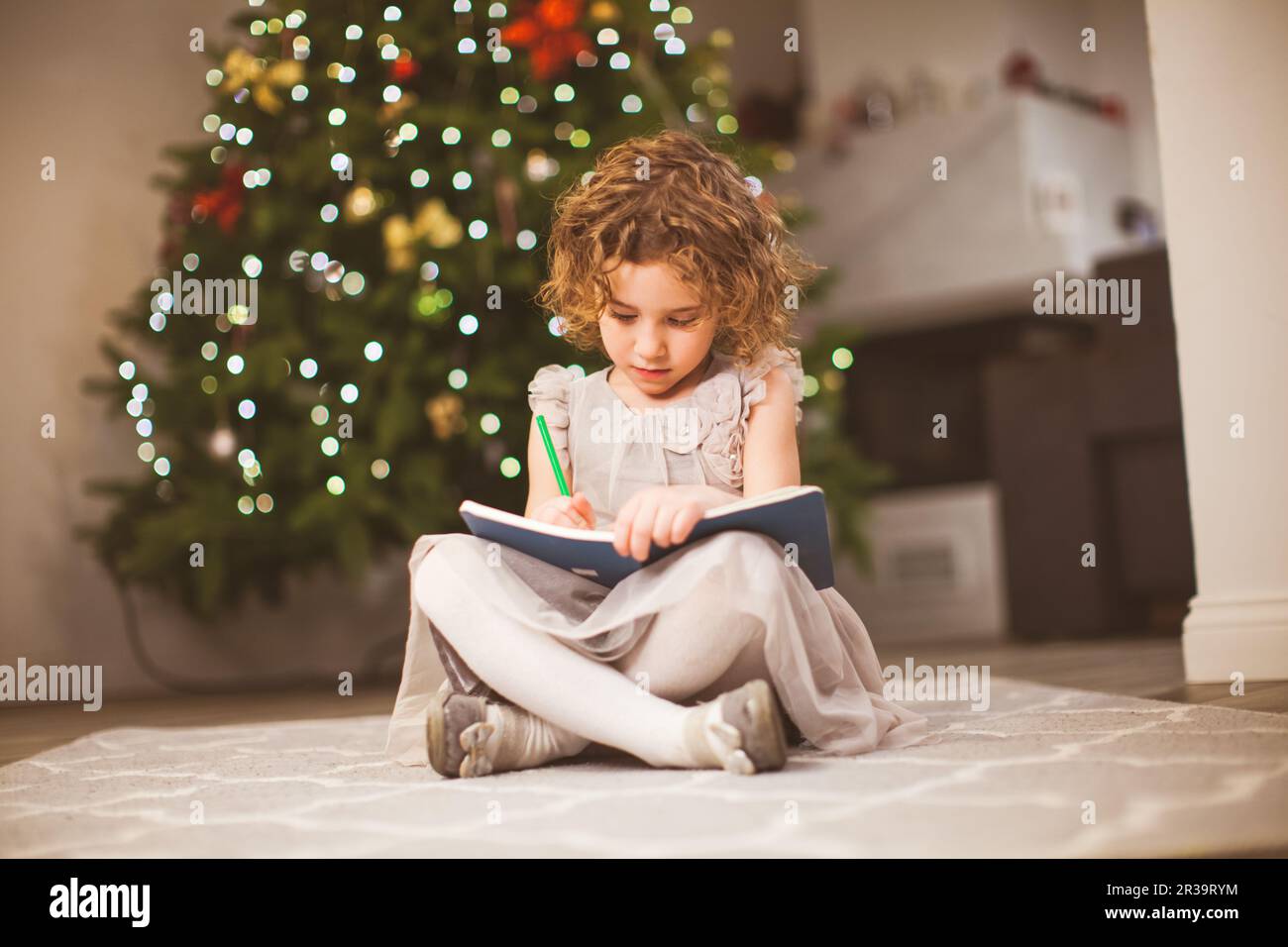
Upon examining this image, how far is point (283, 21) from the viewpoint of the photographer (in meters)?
2.28

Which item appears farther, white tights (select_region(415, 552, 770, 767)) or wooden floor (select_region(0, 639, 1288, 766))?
wooden floor (select_region(0, 639, 1288, 766))

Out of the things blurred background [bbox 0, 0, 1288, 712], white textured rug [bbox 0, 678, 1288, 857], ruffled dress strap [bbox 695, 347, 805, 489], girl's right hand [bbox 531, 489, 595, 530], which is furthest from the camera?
blurred background [bbox 0, 0, 1288, 712]

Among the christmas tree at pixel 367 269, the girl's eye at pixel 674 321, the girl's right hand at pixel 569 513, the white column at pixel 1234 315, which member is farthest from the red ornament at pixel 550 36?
the girl's right hand at pixel 569 513

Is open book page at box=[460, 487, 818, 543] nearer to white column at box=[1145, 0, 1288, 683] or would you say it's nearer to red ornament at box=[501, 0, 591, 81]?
white column at box=[1145, 0, 1288, 683]

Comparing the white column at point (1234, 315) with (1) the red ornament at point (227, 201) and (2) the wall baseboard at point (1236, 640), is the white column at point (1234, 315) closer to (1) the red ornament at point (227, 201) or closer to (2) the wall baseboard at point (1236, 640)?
(2) the wall baseboard at point (1236, 640)

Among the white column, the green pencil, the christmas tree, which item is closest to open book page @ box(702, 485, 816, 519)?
the green pencil

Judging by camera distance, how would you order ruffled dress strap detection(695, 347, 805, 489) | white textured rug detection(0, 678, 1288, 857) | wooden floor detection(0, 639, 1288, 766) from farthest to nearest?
wooden floor detection(0, 639, 1288, 766) → ruffled dress strap detection(695, 347, 805, 489) → white textured rug detection(0, 678, 1288, 857)

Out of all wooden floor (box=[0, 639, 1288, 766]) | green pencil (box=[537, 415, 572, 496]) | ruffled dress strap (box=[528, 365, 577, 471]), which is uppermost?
ruffled dress strap (box=[528, 365, 577, 471])

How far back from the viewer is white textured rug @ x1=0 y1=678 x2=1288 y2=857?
643mm

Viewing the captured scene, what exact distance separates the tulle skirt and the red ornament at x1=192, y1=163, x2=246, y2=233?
1494mm

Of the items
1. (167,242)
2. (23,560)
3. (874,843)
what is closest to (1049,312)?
(167,242)

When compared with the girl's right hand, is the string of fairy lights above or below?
above

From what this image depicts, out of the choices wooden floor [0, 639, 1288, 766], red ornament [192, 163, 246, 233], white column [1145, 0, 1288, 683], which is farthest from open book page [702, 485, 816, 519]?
red ornament [192, 163, 246, 233]
